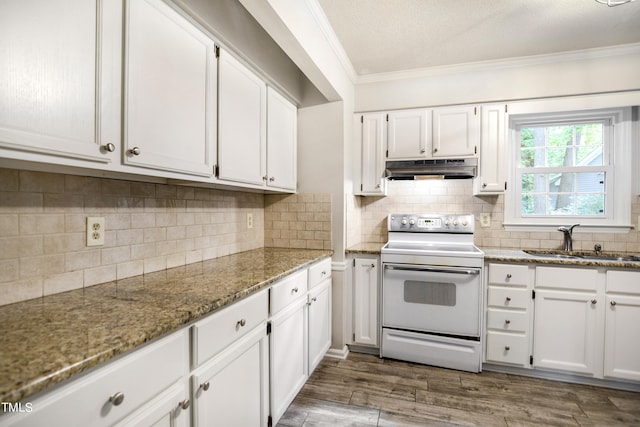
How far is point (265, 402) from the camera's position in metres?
1.56

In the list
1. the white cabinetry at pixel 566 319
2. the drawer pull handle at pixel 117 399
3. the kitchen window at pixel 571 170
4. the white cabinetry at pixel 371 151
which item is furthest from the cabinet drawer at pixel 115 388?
the kitchen window at pixel 571 170

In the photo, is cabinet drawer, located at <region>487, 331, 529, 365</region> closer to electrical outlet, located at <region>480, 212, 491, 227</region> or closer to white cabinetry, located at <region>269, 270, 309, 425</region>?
electrical outlet, located at <region>480, 212, 491, 227</region>

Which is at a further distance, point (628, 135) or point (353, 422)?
point (628, 135)

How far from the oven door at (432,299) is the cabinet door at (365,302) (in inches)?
4.1

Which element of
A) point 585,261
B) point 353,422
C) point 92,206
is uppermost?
point 92,206

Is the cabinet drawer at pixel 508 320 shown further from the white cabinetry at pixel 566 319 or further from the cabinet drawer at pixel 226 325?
the cabinet drawer at pixel 226 325

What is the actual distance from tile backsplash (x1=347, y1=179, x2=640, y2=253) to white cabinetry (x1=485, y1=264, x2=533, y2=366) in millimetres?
542

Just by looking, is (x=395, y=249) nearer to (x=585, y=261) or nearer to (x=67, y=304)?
(x=585, y=261)

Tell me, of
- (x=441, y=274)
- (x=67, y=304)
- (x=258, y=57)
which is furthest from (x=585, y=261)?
(x=67, y=304)

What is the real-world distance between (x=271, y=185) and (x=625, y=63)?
2.77 metres

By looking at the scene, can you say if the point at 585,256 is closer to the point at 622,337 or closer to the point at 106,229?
the point at 622,337

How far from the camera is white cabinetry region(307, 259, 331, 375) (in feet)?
7.08

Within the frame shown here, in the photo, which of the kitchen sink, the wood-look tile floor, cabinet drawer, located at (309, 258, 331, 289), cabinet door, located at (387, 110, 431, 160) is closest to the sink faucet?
the kitchen sink

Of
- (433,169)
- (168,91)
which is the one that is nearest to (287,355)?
(168,91)
